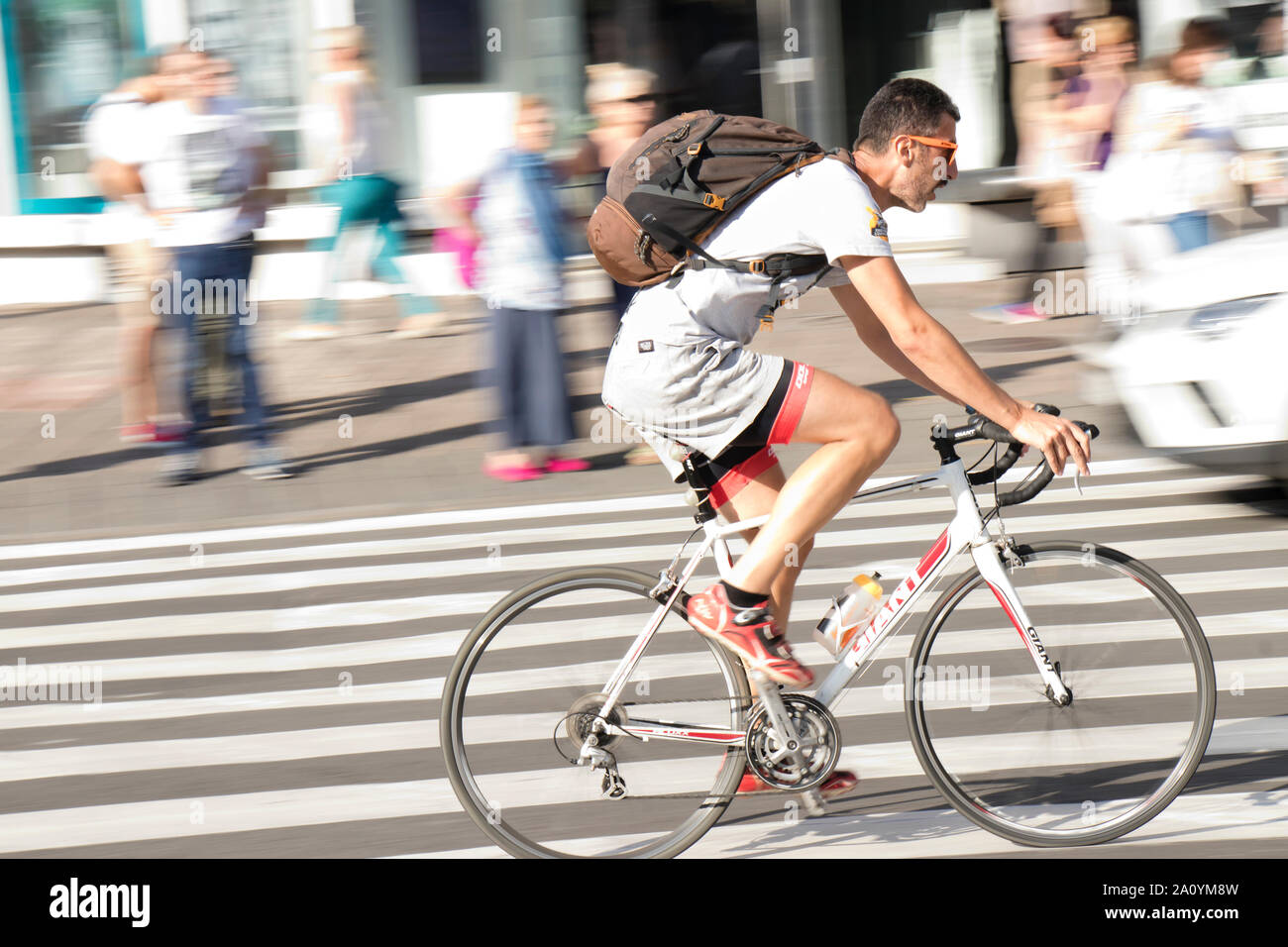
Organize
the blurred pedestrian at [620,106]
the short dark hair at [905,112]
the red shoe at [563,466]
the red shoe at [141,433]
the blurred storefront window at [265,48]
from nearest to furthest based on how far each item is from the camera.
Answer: the short dark hair at [905,112] → the blurred pedestrian at [620,106] → the red shoe at [563,466] → the red shoe at [141,433] → the blurred storefront window at [265,48]

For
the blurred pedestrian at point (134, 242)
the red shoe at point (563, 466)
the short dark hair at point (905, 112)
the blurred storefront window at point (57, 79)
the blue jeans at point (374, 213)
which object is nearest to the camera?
the short dark hair at point (905, 112)

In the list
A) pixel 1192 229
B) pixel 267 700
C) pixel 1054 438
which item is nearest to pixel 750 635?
pixel 1054 438

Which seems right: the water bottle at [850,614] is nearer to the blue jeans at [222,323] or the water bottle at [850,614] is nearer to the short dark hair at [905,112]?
the short dark hair at [905,112]

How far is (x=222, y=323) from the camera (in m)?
8.95

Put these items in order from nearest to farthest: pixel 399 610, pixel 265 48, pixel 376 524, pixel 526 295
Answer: pixel 399 610 < pixel 376 524 < pixel 526 295 < pixel 265 48

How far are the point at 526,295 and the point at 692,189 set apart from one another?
207 inches

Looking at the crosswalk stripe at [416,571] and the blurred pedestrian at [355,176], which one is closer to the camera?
the crosswalk stripe at [416,571]

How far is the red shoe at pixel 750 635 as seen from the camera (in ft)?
12.8

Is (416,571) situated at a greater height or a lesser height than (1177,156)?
lesser

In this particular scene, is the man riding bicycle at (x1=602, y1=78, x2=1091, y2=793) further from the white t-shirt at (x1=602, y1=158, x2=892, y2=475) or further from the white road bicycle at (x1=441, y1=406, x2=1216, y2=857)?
the white road bicycle at (x1=441, y1=406, x2=1216, y2=857)

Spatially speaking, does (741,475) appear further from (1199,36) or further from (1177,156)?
(1199,36)

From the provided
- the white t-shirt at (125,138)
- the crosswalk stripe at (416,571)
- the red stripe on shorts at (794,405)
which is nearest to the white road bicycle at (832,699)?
the red stripe on shorts at (794,405)

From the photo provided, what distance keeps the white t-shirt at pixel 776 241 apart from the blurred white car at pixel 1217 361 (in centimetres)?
362

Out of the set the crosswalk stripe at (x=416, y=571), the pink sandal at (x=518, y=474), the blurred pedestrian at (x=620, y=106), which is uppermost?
the blurred pedestrian at (x=620, y=106)
